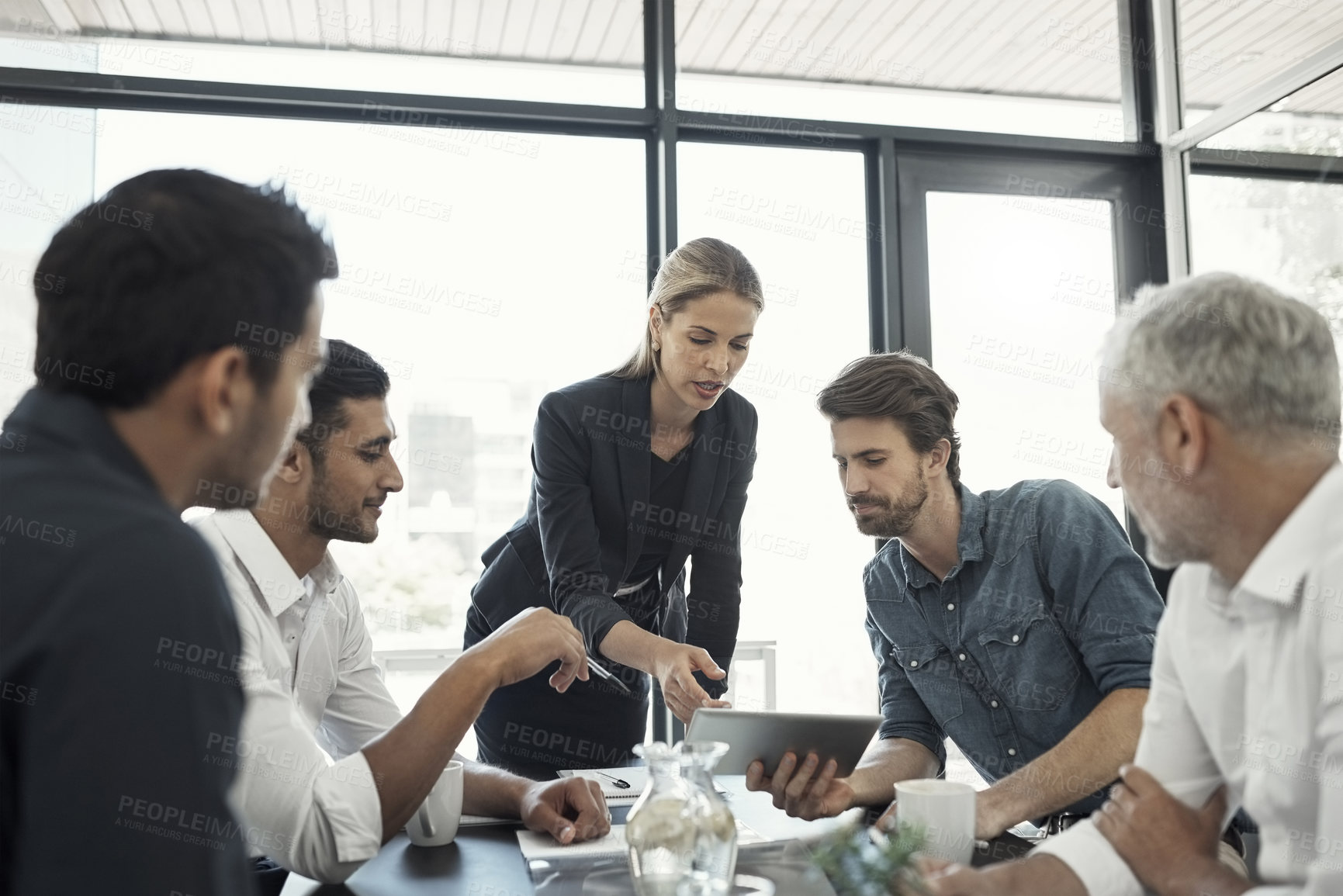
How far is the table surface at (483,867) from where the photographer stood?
4.33 ft

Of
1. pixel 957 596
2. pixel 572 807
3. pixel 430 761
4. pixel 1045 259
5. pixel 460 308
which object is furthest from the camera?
pixel 1045 259

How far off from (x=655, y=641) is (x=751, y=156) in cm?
216

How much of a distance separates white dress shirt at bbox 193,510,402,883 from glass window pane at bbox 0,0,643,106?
2.08 m

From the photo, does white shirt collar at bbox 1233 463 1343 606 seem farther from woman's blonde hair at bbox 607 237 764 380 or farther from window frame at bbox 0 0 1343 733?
window frame at bbox 0 0 1343 733

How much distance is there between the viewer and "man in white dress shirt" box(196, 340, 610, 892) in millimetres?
1394

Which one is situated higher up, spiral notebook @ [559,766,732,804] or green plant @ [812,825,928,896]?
green plant @ [812,825,928,896]

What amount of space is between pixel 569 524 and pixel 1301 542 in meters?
1.55

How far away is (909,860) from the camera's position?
1.02 m

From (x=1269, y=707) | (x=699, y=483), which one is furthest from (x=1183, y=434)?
(x=699, y=483)

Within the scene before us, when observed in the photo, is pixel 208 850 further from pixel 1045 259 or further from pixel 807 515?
pixel 1045 259

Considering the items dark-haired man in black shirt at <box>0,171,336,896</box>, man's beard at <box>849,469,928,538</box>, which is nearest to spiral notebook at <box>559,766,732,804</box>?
man's beard at <box>849,469,928,538</box>

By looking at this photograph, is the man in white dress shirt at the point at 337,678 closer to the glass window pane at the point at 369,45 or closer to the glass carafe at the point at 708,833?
the glass carafe at the point at 708,833

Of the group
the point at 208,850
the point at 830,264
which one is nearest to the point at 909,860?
the point at 208,850

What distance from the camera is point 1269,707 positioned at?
1.21 metres
